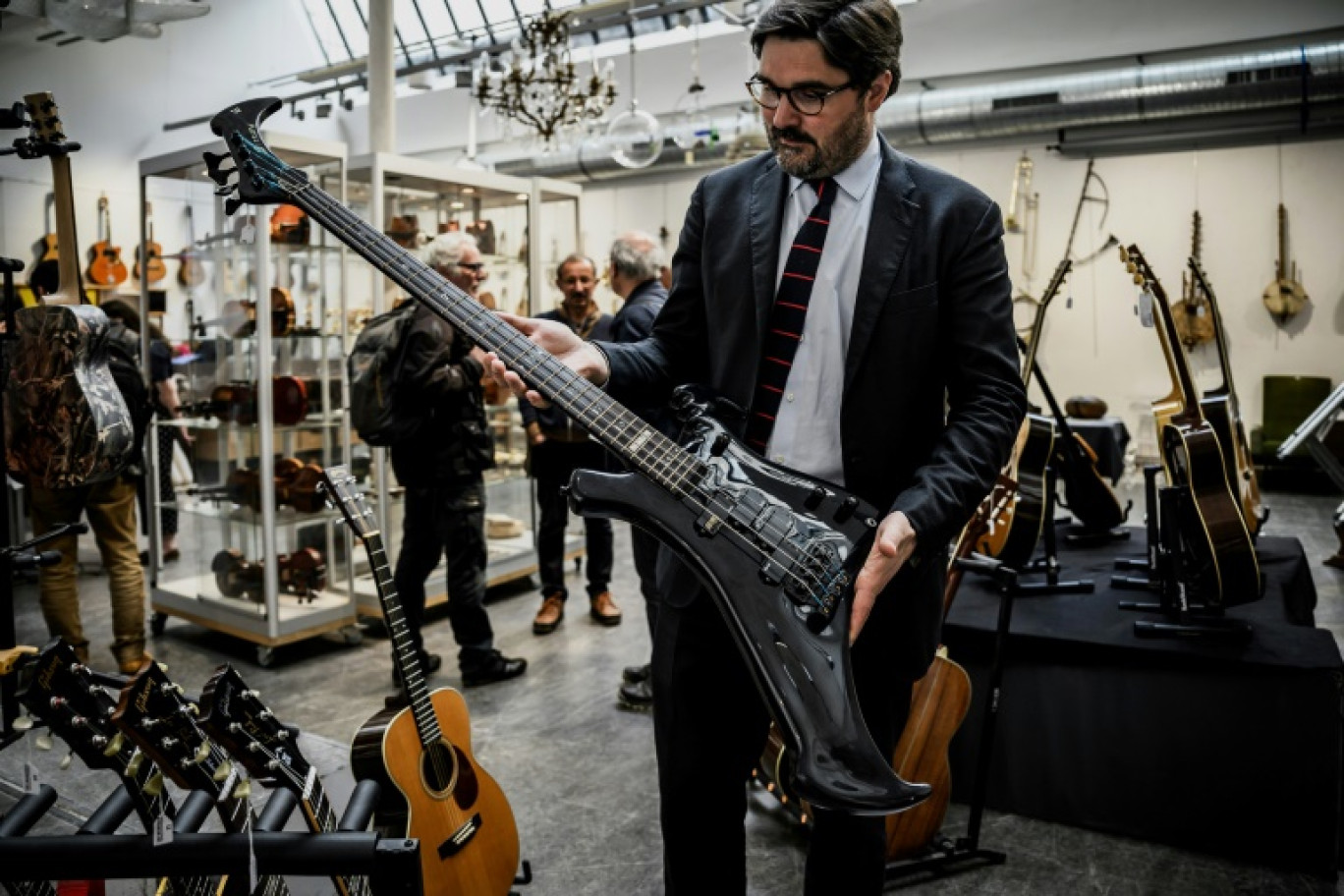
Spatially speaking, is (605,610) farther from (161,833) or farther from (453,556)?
(161,833)

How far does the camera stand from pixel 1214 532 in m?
3.14

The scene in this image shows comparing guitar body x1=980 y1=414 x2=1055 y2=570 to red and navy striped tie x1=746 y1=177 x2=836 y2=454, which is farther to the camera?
guitar body x1=980 y1=414 x2=1055 y2=570

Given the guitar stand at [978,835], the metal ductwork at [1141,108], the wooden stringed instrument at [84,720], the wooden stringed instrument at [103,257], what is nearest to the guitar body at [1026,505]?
the guitar stand at [978,835]

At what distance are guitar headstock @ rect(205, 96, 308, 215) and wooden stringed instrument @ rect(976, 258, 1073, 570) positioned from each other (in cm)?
280

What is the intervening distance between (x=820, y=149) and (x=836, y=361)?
0.31 meters

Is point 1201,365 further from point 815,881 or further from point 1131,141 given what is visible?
point 815,881

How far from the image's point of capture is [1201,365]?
1005 centimetres

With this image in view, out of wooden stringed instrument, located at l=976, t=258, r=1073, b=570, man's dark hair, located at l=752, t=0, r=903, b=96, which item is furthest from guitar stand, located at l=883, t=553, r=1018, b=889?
man's dark hair, located at l=752, t=0, r=903, b=96

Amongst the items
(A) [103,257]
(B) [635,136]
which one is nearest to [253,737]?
(B) [635,136]

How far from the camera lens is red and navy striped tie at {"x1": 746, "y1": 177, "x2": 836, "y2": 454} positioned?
1564 millimetres

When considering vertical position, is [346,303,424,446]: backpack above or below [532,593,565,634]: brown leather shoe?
above

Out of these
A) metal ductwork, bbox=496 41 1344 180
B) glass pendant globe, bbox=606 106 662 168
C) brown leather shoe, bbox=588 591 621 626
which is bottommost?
brown leather shoe, bbox=588 591 621 626

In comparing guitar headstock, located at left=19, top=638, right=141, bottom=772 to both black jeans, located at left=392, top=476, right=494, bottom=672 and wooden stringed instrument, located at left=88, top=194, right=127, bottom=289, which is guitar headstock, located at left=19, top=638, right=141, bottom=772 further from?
wooden stringed instrument, located at left=88, top=194, right=127, bottom=289

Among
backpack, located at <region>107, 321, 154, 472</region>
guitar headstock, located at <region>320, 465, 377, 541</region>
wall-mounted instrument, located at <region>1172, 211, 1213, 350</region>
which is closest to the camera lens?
guitar headstock, located at <region>320, 465, 377, 541</region>
